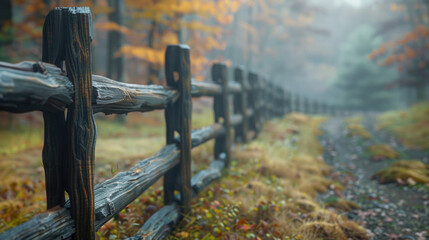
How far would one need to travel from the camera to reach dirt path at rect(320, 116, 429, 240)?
11.7 feet

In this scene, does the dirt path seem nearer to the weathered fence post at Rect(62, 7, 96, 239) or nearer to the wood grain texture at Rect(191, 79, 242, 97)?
the wood grain texture at Rect(191, 79, 242, 97)

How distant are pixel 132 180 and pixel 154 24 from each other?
31.9 feet

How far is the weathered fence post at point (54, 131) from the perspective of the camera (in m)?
1.79

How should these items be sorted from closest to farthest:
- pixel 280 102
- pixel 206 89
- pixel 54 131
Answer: pixel 54 131 < pixel 206 89 < pixel 280 102

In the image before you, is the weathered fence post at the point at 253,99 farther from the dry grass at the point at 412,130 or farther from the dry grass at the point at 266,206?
the dry grass at the point at 412,130

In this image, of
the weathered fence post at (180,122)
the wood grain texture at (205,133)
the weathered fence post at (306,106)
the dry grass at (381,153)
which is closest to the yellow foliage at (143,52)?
the wood grain texture at (205,133)

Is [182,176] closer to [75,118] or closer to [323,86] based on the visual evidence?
[75,118]

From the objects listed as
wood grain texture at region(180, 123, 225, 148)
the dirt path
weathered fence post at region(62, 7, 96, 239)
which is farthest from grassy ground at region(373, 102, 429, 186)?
weathered fence post at region(62, 7, 96, 239)

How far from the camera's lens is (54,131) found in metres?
1.80

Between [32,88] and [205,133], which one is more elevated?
[32,88]

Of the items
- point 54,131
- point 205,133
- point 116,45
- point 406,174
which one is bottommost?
point 406,174

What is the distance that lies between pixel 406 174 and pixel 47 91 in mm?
5371

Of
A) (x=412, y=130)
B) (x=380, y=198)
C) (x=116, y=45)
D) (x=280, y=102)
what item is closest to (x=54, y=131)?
(x=380, y=198)

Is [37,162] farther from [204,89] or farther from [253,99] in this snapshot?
[253,99]
